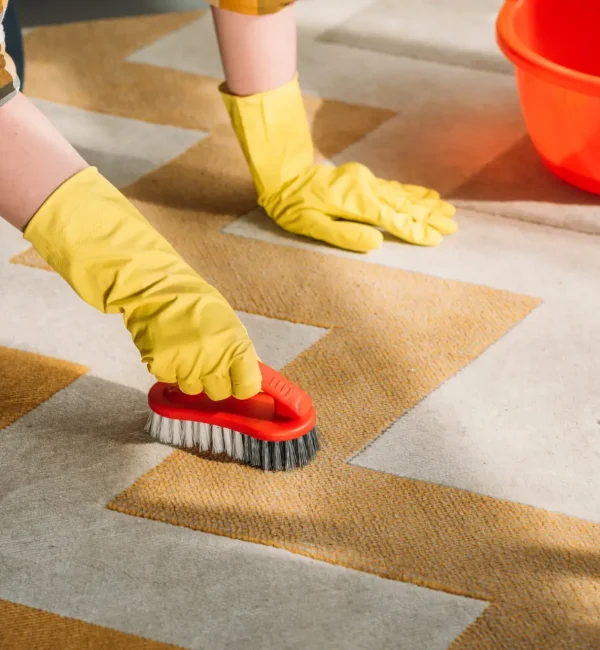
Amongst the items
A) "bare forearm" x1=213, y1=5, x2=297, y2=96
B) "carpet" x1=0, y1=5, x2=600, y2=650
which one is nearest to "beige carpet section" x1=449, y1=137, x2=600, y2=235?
"carpet" x1=0, y1=5, x2=600, y2=650

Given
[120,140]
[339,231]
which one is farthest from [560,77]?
[120,140]

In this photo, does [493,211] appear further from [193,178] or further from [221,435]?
[221,435]

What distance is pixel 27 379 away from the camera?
4.64ft

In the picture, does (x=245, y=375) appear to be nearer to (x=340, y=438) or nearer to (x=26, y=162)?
(x=340, y=438)

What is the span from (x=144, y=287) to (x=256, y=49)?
64 cm

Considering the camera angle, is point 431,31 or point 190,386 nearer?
point 190,386

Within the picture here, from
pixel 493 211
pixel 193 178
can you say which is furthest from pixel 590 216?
pixel 193 178

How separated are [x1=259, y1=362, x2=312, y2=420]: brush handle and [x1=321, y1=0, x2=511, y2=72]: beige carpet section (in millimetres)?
1366

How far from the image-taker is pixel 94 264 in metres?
1.14

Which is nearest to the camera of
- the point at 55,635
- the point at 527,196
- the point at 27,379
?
the point at 55,635

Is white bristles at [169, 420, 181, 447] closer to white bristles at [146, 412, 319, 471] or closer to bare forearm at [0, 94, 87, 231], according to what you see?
white bristles at [146, 412, 319, 471]

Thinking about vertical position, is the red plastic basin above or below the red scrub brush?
above

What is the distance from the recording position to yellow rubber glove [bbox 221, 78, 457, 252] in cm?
169

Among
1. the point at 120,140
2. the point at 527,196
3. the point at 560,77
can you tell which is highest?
the point at 560,77
